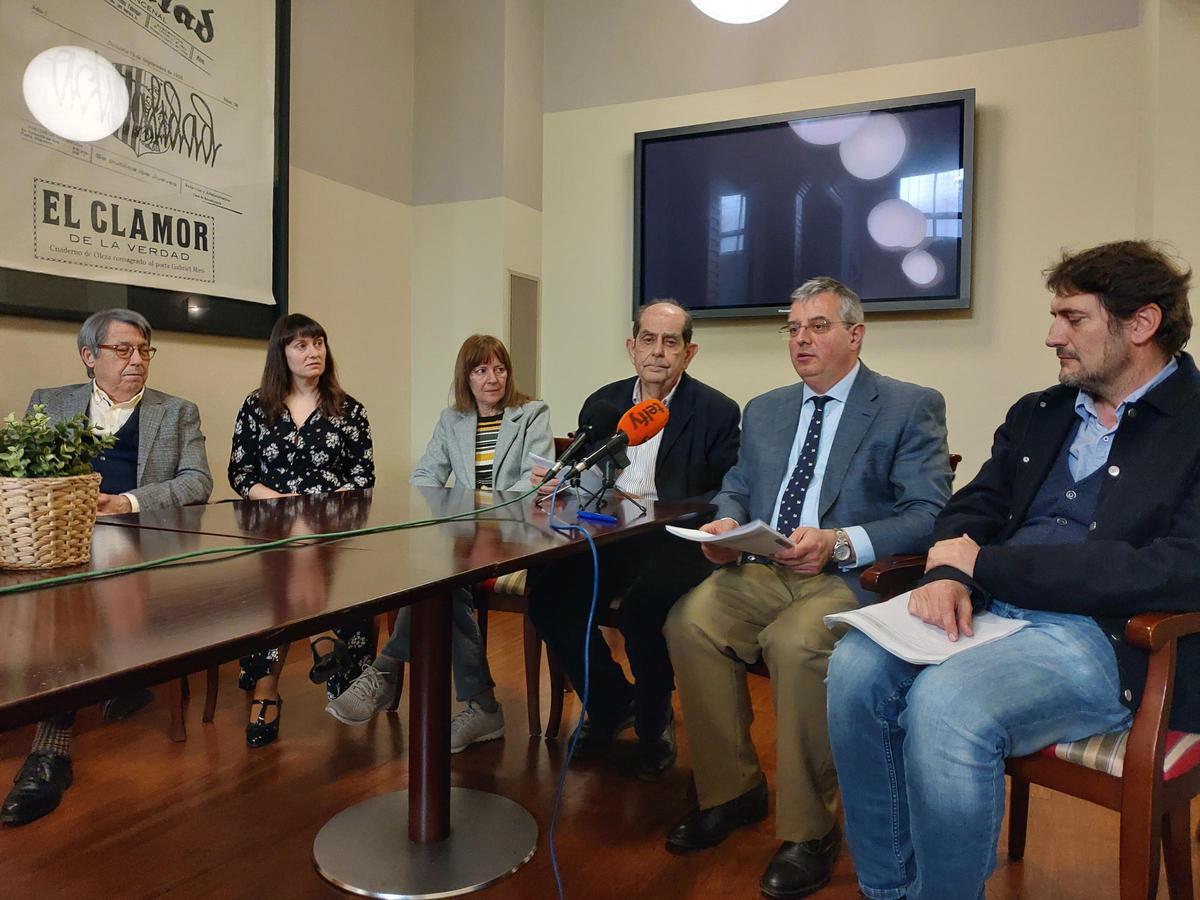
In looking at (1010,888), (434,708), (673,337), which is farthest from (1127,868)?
(673,337)

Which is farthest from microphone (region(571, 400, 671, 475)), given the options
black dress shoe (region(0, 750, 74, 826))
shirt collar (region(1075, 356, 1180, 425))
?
black dress shoe (region(0, 750, 74, 826))

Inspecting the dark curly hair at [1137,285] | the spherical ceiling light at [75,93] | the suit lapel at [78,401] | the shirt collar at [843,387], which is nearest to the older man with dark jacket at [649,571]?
the shirt collar at [843,387]

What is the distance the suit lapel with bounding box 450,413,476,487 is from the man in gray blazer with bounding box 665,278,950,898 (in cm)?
93

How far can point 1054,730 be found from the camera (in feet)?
4.40

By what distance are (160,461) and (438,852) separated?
1.50 m

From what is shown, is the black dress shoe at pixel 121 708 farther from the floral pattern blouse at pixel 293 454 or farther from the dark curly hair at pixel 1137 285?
the dark curly hair at pixel 1137 285

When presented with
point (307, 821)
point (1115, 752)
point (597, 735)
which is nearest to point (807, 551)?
point (1115, 752)

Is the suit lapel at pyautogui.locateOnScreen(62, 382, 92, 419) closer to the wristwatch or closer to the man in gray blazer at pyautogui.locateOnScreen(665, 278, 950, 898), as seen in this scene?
the man in gray blazer at pyautogui.locateOnScreen(665, 278, 950, 898)

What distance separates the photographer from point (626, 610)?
2156 mm

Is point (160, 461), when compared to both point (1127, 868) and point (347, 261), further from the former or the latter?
point (1127, 868)

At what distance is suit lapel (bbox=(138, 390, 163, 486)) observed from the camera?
2584 mm

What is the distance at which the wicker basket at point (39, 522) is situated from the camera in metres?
1.18

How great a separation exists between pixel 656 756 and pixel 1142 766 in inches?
48.8

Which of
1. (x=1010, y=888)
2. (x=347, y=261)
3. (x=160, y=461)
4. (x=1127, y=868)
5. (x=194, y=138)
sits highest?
(x=194, y=138)
